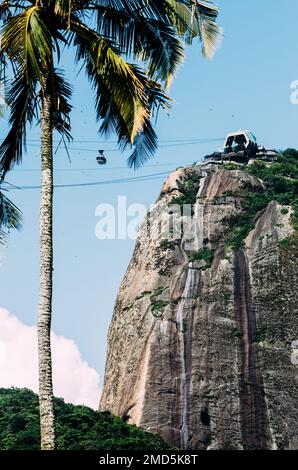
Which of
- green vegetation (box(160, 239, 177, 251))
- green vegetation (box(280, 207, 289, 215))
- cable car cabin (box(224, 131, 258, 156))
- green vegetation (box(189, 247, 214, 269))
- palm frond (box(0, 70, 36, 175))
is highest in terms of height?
cable car cabin (box(224, 131, 258, 156))

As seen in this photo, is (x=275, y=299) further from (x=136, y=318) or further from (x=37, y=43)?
(x=37, y=43)

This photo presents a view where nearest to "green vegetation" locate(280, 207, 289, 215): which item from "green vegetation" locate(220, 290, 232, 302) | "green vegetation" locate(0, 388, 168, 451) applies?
"green vegetation" locate(220, 290, 232, 302)

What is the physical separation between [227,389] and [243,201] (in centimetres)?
1563

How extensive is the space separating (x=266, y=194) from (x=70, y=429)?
25537 millimetres

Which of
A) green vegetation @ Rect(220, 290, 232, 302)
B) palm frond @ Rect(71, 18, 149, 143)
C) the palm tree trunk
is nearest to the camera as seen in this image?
the palm tree trunk

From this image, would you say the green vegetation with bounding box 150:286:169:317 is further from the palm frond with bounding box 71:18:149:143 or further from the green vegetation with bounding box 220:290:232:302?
the palm frond with bounding box 71:18:149:143

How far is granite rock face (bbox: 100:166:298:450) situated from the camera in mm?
46406

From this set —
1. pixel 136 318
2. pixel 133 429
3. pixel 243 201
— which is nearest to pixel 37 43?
pixel 133 429

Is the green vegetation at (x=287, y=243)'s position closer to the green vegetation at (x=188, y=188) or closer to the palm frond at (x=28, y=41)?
the green vegetation at (x=188, y=188)

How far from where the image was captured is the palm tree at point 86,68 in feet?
41.0

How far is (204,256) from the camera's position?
54656 millimetres

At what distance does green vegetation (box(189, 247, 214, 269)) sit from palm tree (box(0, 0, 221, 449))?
128 feet

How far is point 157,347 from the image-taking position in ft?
164
